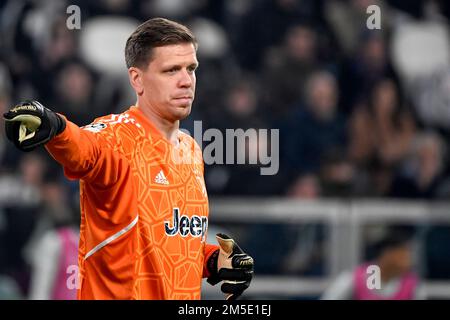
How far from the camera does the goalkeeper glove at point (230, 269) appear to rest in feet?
15.4

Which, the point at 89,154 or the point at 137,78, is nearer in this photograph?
the point at 89,154

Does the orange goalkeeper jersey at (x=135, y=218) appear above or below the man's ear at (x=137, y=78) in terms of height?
below

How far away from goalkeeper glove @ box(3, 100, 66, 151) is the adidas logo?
2.37 feet

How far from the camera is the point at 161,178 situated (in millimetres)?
4410

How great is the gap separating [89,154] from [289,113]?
581 centimetres

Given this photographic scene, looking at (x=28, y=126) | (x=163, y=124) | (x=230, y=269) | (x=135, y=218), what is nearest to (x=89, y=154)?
(x=28, y=126)

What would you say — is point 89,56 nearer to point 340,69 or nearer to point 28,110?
point 340,69

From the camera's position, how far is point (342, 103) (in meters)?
9.97

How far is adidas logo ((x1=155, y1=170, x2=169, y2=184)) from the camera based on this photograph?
439 centimetres

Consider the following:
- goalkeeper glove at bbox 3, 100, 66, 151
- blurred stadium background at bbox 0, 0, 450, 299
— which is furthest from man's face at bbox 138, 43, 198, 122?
blurred stadium background at bbox 0, 0, 450, 299

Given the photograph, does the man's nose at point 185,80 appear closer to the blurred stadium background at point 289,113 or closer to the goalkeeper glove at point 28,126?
the goalkeeper glove at point 28,126

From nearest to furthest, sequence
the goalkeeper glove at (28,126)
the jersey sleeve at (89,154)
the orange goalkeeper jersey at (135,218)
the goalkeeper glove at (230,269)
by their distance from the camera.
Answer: the goalkeeper glove at (28,126), the jersey sleeve at (89,154), the orange goalkeeper jersey at (135,218), the goalkeeper glove at (230,269)

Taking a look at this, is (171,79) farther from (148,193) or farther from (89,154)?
(89,154)

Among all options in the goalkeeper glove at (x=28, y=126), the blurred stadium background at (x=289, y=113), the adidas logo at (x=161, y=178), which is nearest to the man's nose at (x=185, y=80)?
the adidas logo at (x=161, y=178)
